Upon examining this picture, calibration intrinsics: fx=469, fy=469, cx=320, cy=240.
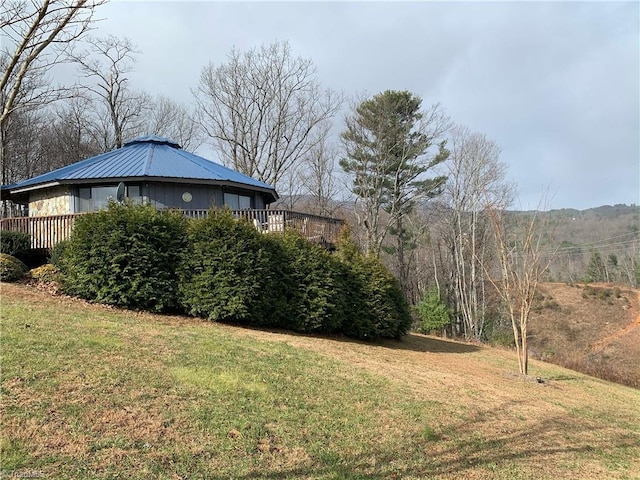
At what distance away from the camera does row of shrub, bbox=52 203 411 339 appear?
1073 centimetres

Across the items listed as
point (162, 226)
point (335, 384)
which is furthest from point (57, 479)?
point (162, 226)

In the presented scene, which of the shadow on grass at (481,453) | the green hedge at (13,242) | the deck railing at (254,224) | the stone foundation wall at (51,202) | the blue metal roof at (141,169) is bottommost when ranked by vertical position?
the shadow on grass at (481,453)

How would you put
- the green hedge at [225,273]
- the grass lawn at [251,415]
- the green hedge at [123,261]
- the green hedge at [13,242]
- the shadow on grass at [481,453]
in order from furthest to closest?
the green hedge at [13,242] → the green hedge at [225,273] → the green hedge at [123,261] → the shadow on grass at [481,453] → the grass lawn at [251,415]

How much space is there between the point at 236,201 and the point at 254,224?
7198mm

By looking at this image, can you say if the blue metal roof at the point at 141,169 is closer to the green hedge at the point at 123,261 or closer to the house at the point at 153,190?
the house at the point at 153,190

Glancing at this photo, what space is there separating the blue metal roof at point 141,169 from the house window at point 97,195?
0.55 m

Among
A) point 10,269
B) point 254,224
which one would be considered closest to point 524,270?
point 254,224

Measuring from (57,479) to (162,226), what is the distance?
827cm

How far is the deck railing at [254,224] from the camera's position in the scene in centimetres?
1403

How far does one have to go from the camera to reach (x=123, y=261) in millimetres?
10766

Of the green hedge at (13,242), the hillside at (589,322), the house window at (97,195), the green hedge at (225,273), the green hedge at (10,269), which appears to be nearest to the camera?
the green hedge at (225,273)

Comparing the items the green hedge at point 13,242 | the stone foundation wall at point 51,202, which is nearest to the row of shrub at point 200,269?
the green hedge at point 13,242

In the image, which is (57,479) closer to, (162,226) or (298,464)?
(298,464)

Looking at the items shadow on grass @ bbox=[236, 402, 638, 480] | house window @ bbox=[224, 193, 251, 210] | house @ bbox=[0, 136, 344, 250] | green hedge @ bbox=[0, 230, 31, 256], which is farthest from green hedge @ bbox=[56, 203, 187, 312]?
house window @ bbox=[224, 193, 251, 210]
